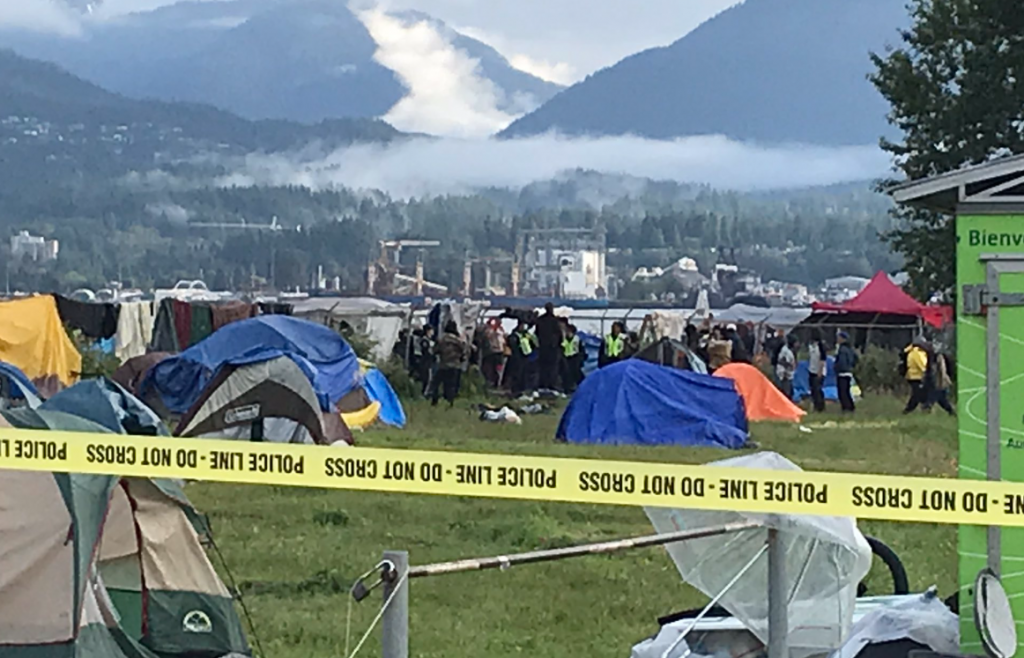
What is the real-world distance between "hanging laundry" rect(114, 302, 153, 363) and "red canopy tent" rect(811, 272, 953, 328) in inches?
397

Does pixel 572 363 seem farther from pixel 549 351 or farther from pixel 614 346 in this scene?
pixel 614 346

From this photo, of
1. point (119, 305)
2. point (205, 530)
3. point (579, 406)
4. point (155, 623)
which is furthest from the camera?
point (119, 305)

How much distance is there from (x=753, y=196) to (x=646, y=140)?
2.83 ft

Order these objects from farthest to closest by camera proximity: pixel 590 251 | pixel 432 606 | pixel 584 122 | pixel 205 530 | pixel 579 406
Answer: pixel 579 406 < pixel 590 251 < pixel 584 122 < pixel 432 606 < pixel 205 530

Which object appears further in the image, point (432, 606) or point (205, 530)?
point (432, 606)

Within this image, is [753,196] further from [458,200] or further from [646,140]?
[458,200]

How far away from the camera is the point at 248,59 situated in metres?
9.98

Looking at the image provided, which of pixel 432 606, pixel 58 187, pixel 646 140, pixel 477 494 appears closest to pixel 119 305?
pixel 58 187

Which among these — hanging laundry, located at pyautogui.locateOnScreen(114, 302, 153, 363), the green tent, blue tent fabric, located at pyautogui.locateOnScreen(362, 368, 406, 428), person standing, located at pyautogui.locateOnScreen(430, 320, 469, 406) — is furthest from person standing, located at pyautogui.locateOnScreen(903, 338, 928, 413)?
the green tent

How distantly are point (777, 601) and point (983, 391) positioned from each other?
952 mm

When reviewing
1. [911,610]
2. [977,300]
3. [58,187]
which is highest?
[58,187]

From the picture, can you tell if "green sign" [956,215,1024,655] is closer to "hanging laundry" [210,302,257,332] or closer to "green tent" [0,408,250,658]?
"green tent" [0,408,250,658]

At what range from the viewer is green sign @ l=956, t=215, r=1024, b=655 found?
4629 millimetres

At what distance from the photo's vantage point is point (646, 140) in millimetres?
9555
